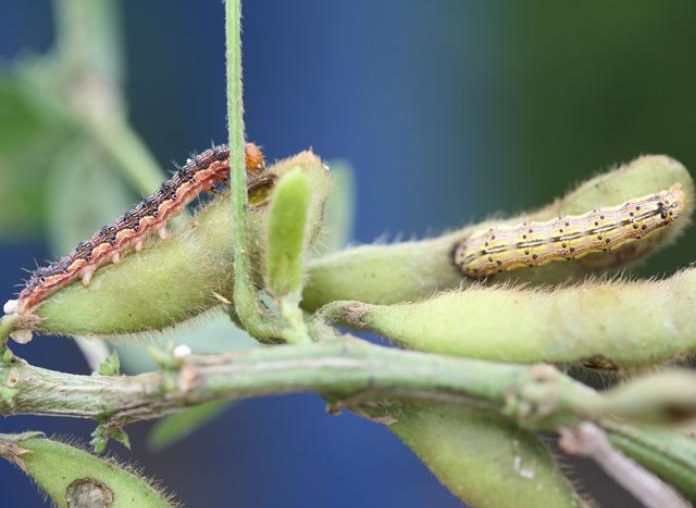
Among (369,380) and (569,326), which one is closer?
(369,380)

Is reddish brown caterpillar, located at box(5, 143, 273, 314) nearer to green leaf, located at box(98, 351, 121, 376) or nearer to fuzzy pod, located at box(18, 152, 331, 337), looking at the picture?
fuzzy pod, located at box(18, 152, 331, 337)

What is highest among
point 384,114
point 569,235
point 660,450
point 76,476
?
point 384,114

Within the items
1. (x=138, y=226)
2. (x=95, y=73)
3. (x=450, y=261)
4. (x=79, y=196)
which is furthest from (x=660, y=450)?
(x=95, y=73)

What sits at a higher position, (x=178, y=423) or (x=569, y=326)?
(x=178, y=423)

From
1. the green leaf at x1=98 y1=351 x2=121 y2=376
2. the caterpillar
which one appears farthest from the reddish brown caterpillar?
the caterpillar

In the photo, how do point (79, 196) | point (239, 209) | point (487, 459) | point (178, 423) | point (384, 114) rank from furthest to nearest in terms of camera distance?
point (384, 114), point (79, 196), point (178, 423), point (239, 209), point (487, 459)

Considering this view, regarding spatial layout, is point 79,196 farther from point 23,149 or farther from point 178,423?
point 178,423
